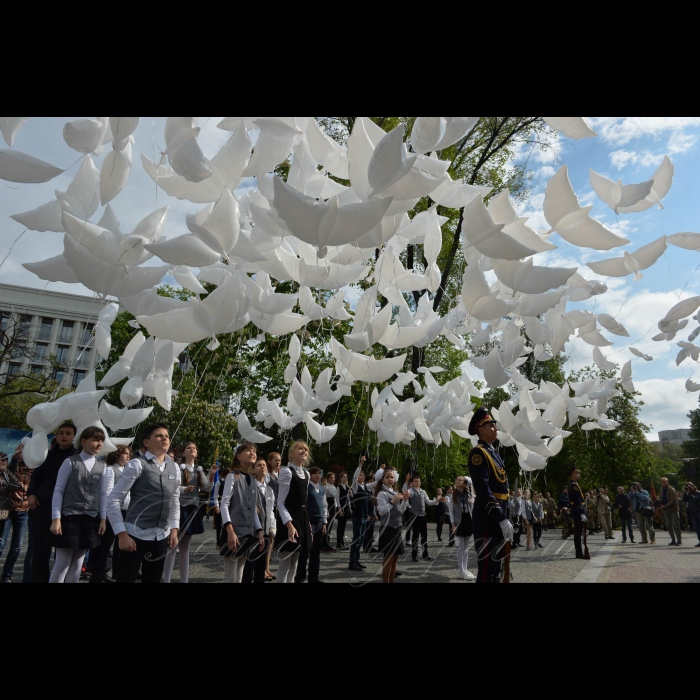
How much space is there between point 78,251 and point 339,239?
69 cm

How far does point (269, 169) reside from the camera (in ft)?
5.23

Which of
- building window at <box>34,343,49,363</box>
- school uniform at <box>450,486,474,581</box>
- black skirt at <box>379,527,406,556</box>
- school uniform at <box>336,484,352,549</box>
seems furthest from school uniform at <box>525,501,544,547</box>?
building window at <box>34,343,49,363</box>

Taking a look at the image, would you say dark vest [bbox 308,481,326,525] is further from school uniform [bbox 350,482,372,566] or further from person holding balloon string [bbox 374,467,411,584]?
school uniform [bbox 350,482,372,566]

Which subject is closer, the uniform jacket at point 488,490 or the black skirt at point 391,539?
the uniform jacket at point 488,490

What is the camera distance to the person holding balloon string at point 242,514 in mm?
4555

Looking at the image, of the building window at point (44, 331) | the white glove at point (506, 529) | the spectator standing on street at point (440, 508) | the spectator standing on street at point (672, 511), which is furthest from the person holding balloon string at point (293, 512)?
the building window at point (44, 331)

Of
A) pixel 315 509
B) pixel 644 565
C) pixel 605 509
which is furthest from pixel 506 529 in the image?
pixel 605 509

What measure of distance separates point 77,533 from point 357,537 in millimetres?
5116

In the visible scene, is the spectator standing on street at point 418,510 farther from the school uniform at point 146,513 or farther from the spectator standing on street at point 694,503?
the spectator standing on street at point 694,503

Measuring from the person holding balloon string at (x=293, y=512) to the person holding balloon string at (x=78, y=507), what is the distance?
4.93 feet

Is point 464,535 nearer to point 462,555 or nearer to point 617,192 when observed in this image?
point 462,555

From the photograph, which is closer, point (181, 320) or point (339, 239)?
point (339, 239)
